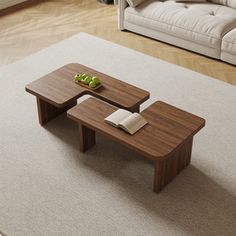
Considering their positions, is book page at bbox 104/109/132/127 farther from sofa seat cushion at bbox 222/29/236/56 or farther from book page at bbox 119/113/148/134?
sofa seat cushion at bbox 222/29/236/56

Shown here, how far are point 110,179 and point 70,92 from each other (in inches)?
29.0

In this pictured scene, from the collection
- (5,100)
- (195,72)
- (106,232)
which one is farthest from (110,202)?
(195,72)

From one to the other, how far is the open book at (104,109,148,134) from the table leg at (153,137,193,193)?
0.28 metres

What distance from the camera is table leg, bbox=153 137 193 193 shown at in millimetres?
2893

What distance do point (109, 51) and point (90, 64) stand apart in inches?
12.6

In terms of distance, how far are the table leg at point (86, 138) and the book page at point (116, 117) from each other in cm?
27

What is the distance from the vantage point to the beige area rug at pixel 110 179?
9.11 ft

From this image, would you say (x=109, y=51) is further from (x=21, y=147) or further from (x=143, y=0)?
(x=21, y=147)

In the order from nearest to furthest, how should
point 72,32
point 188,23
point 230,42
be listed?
point 230,42
point 188,23
point 72,32

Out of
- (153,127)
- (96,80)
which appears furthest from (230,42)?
(153,127)

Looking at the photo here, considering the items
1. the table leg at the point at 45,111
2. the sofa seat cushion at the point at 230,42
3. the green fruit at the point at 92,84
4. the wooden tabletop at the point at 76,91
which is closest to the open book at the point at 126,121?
the wooden tabletop at the point at 76,91

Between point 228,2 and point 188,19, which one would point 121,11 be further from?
point 228,2

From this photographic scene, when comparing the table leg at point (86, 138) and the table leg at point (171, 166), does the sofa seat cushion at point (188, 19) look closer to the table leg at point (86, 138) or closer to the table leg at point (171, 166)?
the table leg at point (171, 166)

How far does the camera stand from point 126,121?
9.68 ft
